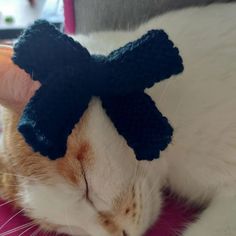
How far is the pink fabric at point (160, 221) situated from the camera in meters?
0.83

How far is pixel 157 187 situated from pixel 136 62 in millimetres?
267

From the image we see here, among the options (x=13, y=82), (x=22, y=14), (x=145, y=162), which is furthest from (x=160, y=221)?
(x=22, y=14)

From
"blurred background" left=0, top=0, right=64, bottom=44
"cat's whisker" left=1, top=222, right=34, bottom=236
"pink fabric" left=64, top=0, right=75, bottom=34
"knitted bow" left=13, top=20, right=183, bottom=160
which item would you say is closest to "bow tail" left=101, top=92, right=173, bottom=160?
"knitted bow" left=13, top=20, right=183, bottom=160

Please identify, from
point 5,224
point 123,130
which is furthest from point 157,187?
point 5,224

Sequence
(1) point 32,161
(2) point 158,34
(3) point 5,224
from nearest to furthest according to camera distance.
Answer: (2) point 158,34
(1) point 32,161
(3) point 5,224

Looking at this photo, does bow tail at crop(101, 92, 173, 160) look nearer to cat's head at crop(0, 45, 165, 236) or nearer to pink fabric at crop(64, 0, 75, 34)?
cat's head at crop(0, 45, 165, 236)

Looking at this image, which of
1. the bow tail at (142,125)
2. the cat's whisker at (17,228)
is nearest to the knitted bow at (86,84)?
the bow tail at (142,125)

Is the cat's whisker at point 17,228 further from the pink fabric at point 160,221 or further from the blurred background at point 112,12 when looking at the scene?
the blurred background at point 112,12

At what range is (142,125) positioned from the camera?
67 cm

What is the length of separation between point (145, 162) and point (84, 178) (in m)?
0.12

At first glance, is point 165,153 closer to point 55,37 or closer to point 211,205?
point 211,205

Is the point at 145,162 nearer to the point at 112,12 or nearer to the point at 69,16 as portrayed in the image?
the point at 112,12

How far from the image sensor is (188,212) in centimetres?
86

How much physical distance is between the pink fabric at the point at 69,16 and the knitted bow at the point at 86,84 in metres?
0.46
